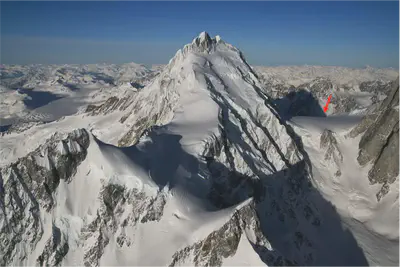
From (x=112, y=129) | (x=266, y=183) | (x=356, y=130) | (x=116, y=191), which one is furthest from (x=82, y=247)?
(x=356, y=130)

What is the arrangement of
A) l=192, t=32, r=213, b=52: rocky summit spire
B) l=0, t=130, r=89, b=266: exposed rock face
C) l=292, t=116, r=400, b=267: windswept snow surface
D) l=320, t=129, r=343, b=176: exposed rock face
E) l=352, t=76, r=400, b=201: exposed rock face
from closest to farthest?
l=0, t=130, r=89, b=266: exposed rock face, l=292, t=116, r=400, b=267: windswept snow surface, l=352, t=76, r=400, b=201: exposed rock face, l=320, t=129, r=343, b=176: exposed rock face, l=192, t=32, r=213, b=52: rocky summit spire

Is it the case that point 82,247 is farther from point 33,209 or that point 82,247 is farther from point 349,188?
point 349,188

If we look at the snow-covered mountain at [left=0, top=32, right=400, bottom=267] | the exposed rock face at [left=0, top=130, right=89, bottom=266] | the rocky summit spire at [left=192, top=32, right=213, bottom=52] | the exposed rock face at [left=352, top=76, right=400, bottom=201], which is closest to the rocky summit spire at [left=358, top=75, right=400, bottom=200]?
the exposed rock face at [left=352, top=76, right=400, bottom=201]

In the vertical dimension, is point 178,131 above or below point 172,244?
above

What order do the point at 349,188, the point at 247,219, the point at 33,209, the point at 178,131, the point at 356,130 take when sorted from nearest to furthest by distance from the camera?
the point at 247,219 → the point at 33,209 → the point at 178,131 → the point at 349,188 → the point at 356,130

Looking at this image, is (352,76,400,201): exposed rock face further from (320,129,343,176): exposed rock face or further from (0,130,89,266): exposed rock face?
(0,130,89,266): exposed rock face

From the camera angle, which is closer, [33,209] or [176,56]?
[33,209]

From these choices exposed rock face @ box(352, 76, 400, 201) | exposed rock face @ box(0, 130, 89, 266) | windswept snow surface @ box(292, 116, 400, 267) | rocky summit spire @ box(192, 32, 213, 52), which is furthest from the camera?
rocky summit spire @ box(192, 32, 213, 52)
